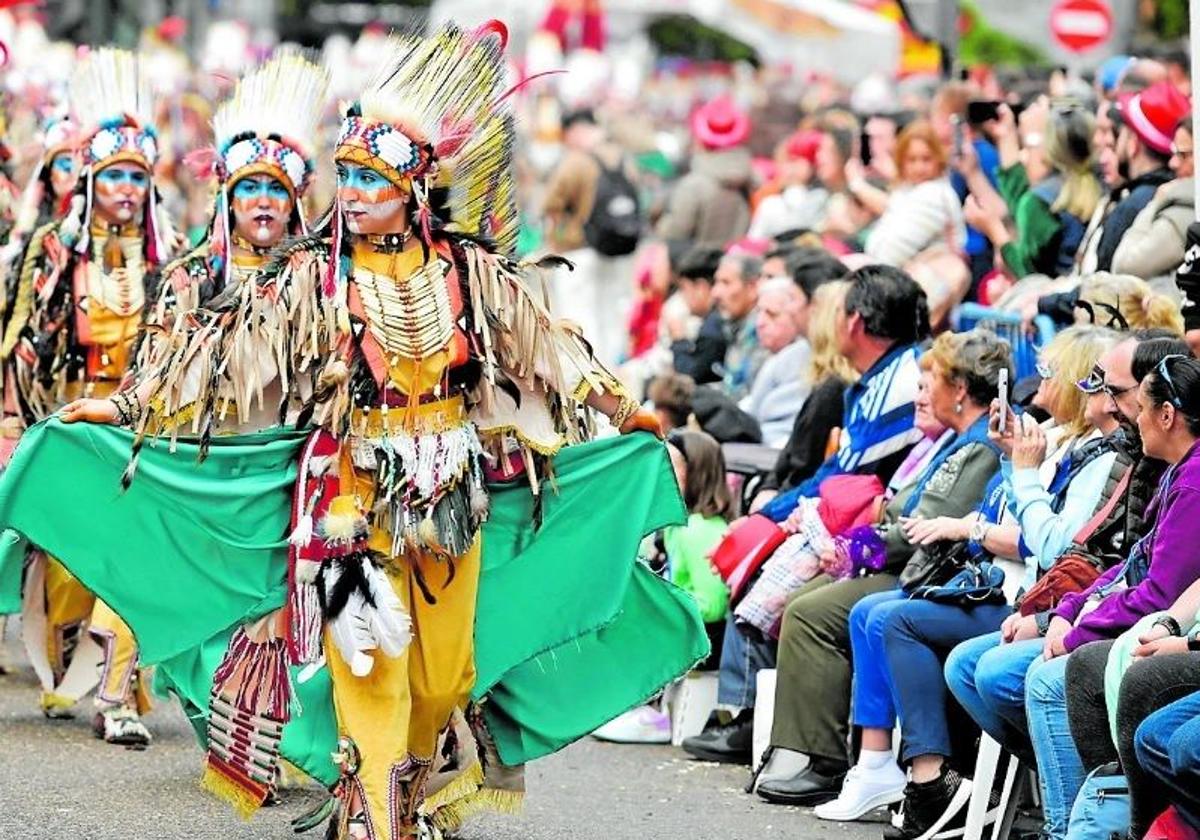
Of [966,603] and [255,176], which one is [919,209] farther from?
[966,603]

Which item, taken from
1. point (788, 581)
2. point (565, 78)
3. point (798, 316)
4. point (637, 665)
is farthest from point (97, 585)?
point (565, 78)

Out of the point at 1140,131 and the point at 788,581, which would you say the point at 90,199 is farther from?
the point at 1140,131

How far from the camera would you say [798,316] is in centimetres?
1029

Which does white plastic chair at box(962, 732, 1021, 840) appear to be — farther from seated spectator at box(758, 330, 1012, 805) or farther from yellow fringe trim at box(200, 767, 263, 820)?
yellow fringe trim at box(200, 767, 263, 820)

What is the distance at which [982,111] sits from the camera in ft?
37.6

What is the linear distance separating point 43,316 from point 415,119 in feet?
10.4

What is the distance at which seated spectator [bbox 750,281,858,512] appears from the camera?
9.09 m

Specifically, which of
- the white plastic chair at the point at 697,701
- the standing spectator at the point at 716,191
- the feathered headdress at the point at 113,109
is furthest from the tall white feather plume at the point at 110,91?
the standing spectator at the point at 716,191

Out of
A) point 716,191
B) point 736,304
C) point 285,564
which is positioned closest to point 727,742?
point 285,564

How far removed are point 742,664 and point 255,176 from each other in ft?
7.70

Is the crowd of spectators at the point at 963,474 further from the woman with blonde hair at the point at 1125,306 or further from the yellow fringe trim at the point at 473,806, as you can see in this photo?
the yellow fringe trim at the point at 473,806

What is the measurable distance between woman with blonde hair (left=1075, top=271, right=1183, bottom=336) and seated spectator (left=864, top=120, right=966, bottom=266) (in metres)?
2.97

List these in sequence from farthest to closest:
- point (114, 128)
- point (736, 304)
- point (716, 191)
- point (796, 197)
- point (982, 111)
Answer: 1. point (716, 191)
2. point (796, 197)
3. point (736, 304)
4. point (982, 111)
5. point (114, 128)

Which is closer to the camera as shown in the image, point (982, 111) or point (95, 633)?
point (95, 633)
